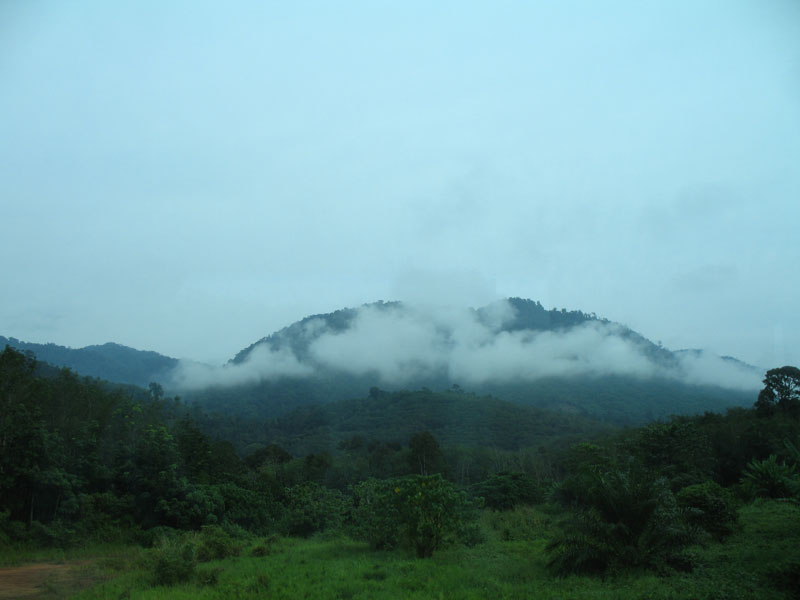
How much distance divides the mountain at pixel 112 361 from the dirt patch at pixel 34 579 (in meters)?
103

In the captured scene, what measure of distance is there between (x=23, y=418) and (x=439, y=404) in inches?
2624

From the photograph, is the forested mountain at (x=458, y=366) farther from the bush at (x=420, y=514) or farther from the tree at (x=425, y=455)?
the bush at (x=420, y=514)

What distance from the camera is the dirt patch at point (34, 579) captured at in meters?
8.98

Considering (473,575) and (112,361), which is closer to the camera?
(473,575)

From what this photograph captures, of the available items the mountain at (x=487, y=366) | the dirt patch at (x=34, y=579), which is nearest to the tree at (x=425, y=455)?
the dirt patch at (x=34, y=579)

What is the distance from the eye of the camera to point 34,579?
10.2 metres

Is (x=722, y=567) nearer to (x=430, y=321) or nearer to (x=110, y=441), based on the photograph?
(x=110, y=441)

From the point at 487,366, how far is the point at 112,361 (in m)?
97.0

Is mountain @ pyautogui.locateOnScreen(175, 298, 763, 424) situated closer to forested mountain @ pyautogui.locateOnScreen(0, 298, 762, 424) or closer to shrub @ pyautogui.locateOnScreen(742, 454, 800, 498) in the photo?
forested mountain @ pyautogui.locateOnScreen(0, 298, 762, 424)

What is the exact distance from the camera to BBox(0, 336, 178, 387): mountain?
11326cm

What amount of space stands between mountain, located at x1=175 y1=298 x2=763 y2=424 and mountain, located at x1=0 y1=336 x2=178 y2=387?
347 inches

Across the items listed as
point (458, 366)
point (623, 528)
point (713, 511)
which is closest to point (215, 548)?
point (623, 528)

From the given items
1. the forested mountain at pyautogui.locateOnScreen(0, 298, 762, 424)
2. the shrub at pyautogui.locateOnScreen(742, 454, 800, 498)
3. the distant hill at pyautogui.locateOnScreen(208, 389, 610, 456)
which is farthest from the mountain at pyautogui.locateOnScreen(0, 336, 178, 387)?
the shrub at pyautogui.locateOnScreen(742, 454, 800, 498)

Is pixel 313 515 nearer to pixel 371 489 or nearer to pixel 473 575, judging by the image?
pixel 371 489
